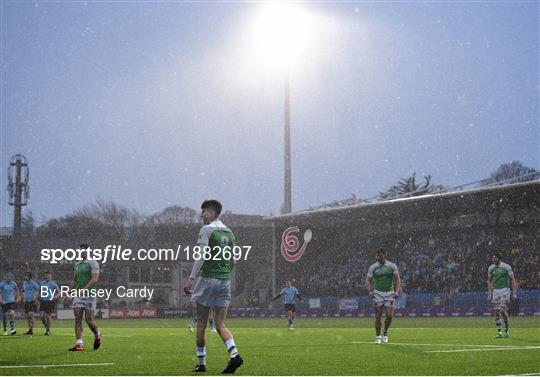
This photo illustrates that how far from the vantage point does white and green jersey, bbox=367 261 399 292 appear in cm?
2208

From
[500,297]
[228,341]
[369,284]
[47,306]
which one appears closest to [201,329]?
[228,341]

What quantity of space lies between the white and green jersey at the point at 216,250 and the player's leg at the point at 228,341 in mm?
510

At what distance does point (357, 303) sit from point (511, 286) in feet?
116

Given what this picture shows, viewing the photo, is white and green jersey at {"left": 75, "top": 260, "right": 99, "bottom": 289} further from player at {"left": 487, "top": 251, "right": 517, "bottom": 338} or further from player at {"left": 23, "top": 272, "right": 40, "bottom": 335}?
player at {"left": 23, "top": 272, "right": 40, "bottom": 335}

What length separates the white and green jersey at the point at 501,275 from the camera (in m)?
26.4

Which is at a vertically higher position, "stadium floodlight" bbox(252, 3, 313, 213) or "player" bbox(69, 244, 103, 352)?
"stadium floodlight" bbox(252, 3, 313, 213)

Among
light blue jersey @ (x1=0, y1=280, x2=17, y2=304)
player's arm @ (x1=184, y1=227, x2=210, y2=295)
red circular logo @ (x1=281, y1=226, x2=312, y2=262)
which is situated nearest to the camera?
player's arm @ (x1=184, y1=227, x2=210, y2=295)

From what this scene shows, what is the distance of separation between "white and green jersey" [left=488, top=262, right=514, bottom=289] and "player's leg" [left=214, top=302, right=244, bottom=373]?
15282mm

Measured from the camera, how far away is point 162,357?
16891 millimetres

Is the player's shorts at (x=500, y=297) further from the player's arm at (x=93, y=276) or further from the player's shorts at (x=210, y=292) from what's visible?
the player's shorts at (x=210, y=292)

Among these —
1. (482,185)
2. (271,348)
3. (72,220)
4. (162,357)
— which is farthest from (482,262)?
(72,220)

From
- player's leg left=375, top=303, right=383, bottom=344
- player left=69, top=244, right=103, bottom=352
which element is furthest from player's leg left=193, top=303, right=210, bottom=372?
player's leg left=375, top=303, right=383, bottom=344

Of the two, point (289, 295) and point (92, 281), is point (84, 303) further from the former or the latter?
point (289, 295)

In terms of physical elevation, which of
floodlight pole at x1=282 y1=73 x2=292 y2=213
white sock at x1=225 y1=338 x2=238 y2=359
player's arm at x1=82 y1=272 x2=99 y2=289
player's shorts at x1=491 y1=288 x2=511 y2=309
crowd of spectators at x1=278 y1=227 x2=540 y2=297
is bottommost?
white sock at x1=225 y1=338 x2=238 y2=359
